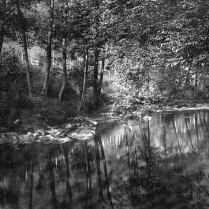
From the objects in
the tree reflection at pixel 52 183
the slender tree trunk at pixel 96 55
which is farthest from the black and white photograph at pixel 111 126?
the slender tree trunk at pixel 96 55

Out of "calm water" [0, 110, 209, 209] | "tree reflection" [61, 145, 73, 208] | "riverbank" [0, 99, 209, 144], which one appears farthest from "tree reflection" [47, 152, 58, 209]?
"riverbank" [0, 99, 209, 144]

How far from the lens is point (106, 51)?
17156 mm

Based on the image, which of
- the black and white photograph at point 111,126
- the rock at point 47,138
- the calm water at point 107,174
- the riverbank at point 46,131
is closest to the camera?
the calm water at point 107,174

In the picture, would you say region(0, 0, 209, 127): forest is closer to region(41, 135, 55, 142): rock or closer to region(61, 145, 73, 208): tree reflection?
region(41, 135, 55, 142): rock

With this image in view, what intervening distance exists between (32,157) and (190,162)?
742cm

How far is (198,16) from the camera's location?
9.22m

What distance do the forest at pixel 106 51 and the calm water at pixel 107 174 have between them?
11.5 ft

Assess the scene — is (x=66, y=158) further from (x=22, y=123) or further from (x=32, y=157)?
(x=22, y=123)

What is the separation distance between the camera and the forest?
9.44 metres

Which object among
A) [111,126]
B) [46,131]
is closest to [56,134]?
[46,131]

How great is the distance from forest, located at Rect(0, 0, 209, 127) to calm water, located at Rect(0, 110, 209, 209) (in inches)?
137

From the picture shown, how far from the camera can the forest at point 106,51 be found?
944 centimetres

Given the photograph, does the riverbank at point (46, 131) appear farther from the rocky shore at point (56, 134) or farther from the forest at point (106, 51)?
the forest at point (106, 51)

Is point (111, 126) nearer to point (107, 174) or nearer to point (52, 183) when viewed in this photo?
point (107, 174)
